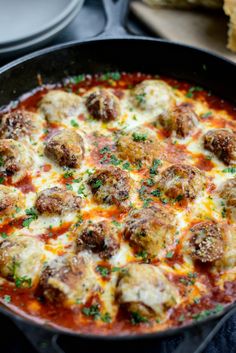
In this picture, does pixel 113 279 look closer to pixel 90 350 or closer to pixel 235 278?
pixel 90 350

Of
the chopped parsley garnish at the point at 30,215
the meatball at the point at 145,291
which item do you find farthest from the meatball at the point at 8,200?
the meatball at the point at 145,291

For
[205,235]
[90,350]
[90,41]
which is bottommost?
[90,350]

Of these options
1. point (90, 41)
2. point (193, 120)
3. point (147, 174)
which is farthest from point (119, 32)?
point (147, 174)

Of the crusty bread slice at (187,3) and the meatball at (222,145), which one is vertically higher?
the crusty bread slice at (187,3)

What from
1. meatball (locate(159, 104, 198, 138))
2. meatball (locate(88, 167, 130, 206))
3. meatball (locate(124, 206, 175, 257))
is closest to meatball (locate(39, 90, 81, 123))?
meatball (locate(159, 104, 198, 138))

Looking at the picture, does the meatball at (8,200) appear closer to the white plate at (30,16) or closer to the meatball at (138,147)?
the meatball at (138,147)

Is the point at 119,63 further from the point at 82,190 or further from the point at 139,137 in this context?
the point at 82,190

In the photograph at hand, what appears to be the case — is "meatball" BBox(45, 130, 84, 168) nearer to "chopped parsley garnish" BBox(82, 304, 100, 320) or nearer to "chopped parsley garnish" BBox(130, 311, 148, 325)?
"chopped parsley garnish" BBox(82, 304, 100, 320)
